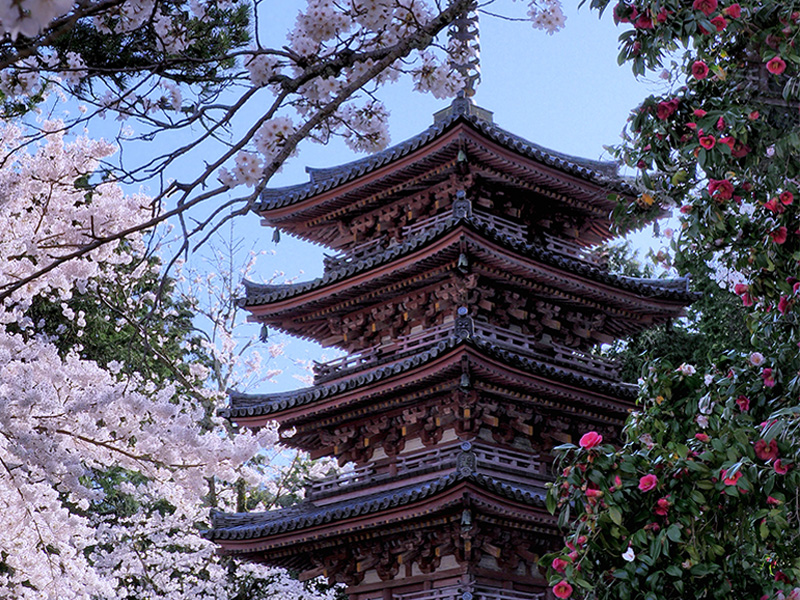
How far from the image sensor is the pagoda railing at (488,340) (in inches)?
520

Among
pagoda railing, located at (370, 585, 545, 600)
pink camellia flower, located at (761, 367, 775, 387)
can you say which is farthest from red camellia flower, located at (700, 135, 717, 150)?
pagoda railing, located at (370, 585, 545, 600)

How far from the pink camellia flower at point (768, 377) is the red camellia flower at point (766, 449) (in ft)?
3.17

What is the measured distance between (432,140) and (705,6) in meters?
7.71

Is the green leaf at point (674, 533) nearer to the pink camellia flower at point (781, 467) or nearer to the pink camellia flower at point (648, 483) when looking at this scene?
the pink camellia flower at point (648, 483)

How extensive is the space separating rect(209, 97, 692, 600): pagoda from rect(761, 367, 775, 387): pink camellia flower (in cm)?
544

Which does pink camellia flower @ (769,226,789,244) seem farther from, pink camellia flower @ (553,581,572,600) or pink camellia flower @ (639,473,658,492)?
pink camellia flower @ (553,581,572,600)

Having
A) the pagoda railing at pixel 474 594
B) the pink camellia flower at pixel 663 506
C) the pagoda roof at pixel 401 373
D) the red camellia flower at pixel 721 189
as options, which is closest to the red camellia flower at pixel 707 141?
the red camellia flower at pixel 721 189

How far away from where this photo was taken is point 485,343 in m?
12.0

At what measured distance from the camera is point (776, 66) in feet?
19.0

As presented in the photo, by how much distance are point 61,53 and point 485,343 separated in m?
6.91

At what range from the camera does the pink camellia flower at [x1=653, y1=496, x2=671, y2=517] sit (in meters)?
5.39

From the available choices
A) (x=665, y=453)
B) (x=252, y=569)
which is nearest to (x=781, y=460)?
(x=665, y=453)

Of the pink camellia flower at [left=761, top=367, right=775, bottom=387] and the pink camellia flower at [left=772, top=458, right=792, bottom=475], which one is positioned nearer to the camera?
the pink camellia flower at [left=772, top=458, right=792, bottom=475]

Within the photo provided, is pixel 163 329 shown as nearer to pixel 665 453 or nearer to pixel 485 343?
pixel 485 343
